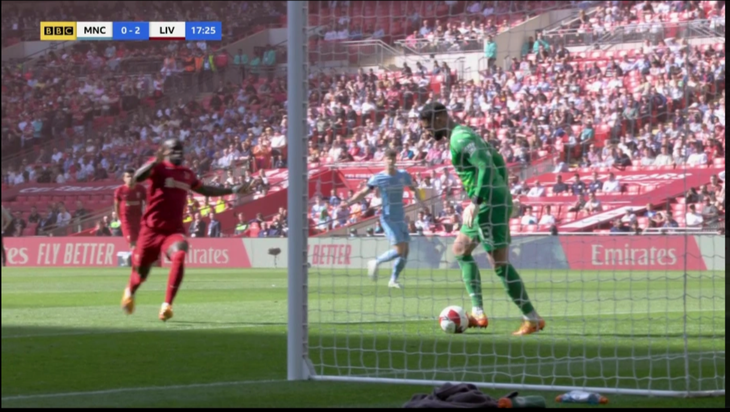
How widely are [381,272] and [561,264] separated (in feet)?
10.1

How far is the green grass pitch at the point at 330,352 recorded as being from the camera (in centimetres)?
557

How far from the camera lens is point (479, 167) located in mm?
7535

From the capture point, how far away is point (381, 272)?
16641 mm

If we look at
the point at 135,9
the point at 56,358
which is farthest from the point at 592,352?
the point at 135,9

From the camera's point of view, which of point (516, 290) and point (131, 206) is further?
point (131, 206)

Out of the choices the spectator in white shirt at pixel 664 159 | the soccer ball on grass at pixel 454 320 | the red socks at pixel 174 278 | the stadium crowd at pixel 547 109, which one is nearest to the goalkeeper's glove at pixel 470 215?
the soccer ball on grass at pixel 454 320

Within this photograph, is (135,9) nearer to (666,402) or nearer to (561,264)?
(561,264)

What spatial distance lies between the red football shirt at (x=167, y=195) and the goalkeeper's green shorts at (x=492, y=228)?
2.93 m

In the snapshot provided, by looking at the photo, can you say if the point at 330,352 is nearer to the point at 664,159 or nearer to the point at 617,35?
the point at 617,35

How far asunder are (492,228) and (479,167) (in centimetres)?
59

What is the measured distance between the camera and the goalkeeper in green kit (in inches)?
301

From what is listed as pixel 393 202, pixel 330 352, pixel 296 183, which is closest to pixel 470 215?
pixel 330 352

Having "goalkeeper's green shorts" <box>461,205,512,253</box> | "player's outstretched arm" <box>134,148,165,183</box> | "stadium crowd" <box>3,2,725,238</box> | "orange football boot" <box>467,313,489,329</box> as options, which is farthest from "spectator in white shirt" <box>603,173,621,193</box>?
"player's outstretched arm" <box>134,148,165,183</box>

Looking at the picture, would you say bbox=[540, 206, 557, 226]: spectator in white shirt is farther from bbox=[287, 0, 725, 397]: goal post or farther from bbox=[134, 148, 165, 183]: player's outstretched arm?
bbox=[134, 148, 165, 183]: player's outstretched arm
